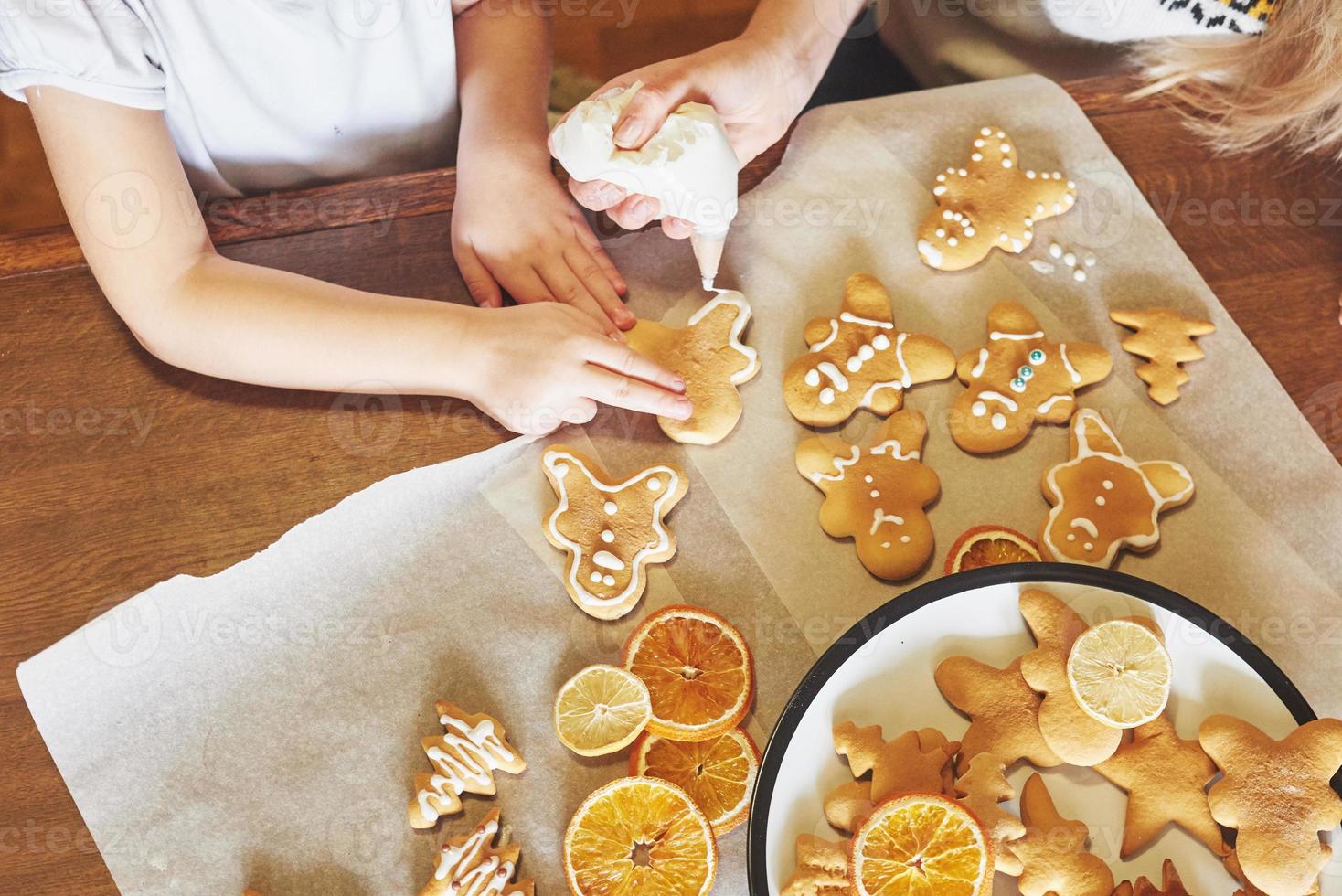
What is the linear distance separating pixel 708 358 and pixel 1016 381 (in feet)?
1.04

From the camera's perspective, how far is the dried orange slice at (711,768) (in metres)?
0.80

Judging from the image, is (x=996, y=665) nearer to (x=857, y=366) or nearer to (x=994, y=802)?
(x=994, y=802)

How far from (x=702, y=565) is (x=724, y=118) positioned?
1.61ft

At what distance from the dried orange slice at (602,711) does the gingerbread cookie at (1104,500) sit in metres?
0.41

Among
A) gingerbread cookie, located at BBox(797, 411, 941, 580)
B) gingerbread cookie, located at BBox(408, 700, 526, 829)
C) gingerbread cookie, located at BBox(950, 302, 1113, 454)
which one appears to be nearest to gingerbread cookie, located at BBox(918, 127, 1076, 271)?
gingerbread cookie, located at BBox(950, 302, 1113, 454)

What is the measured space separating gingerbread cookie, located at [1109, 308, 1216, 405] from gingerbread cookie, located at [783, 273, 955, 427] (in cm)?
20

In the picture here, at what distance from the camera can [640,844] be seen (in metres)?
0.77

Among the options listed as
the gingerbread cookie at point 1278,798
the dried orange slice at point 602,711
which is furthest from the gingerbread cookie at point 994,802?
the dried orange slice at point 602,711

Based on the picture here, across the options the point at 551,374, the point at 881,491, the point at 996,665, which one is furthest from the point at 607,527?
the point at 996,665

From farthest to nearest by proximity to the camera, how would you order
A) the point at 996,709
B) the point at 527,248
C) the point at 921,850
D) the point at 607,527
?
1. the point at 527,248
2. the point at 607,527
3. the point at 996,709
4. the point at 921,850

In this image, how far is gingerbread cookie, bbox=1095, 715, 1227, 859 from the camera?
2.46ft

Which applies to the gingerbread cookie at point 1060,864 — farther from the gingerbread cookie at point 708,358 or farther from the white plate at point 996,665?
the gingerbread cookie at point 708,358

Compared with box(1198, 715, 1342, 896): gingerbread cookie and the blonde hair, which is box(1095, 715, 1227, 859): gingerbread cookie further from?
the blonde hair

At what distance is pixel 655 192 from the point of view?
86 centimetres
